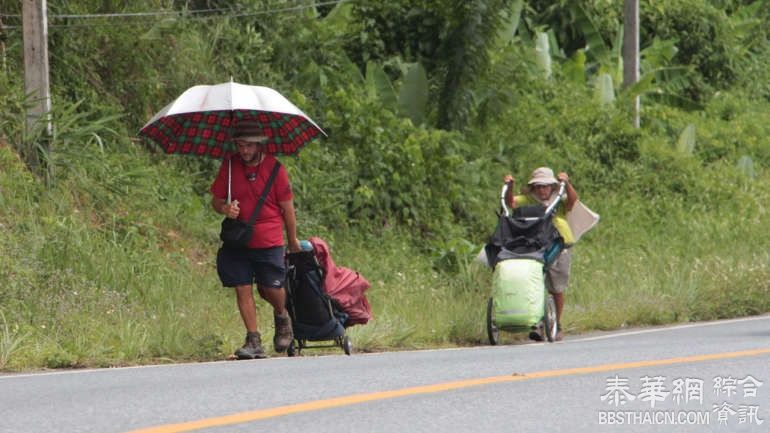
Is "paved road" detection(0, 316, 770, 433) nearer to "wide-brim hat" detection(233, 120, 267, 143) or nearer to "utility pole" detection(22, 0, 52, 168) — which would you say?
"wide-brim hat" detection(233, 120, 267, 143)

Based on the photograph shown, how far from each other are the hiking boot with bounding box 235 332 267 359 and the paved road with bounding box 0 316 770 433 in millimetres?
394

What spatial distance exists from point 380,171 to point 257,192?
930cm

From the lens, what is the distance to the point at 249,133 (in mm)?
10961

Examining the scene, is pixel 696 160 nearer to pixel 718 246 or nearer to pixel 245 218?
pixel 718 246

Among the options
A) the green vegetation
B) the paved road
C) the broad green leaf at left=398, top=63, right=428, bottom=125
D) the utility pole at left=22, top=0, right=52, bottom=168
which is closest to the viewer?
the paved road

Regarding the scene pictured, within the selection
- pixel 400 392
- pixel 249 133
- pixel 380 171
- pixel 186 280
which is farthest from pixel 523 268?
pixel 380 171

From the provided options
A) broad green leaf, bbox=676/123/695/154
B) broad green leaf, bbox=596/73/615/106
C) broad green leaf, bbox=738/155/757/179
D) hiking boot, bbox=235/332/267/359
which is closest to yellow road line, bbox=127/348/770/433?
hiking boot, bbox=235/332/267/359

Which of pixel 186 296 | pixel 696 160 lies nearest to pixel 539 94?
pixel 696 160

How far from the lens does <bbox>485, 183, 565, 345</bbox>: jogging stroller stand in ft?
41.7

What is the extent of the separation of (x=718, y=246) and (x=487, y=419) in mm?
15314

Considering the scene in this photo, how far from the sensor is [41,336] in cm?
1131

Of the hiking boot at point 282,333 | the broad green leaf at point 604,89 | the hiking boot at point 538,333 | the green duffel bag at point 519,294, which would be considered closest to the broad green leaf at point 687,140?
the broad green leaf at point 604,89

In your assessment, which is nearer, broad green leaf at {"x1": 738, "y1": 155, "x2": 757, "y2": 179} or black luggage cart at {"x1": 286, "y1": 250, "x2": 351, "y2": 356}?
black luggage cart at {"x1": 286, "y1": 250, "x2": 351, "y2": 356}

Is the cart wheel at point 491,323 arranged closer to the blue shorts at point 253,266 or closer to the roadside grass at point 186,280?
the roadside grass at point 186,280
